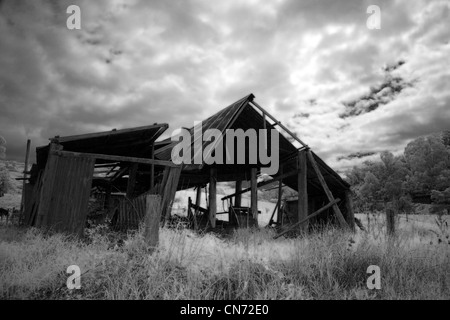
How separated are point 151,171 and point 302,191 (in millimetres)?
5585

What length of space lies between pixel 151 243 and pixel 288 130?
7735 mm

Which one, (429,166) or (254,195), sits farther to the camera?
(429,166)

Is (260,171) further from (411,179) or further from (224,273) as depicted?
(411,179)

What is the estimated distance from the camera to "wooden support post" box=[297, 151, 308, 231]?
10.2 metres

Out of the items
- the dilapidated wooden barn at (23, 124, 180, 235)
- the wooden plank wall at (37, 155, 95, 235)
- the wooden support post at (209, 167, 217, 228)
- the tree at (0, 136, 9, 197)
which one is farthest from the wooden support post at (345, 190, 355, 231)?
the tree at (0, 136, 9, 197)

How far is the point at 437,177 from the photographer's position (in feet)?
98.3

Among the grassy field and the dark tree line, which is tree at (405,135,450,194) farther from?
the grassy field

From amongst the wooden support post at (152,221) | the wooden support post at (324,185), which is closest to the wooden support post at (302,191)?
the wooden support post at (324,185)

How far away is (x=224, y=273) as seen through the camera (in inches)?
178

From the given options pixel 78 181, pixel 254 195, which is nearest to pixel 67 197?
pixel 78 181
